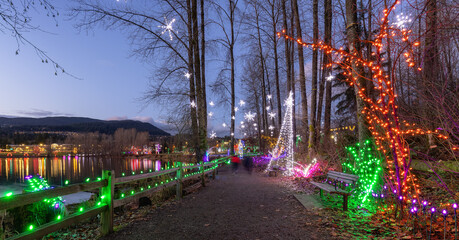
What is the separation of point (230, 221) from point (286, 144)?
13.2 meters

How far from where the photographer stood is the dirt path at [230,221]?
4.81 metres

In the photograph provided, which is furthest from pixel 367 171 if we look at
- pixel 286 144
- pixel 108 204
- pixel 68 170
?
pixel 68 170

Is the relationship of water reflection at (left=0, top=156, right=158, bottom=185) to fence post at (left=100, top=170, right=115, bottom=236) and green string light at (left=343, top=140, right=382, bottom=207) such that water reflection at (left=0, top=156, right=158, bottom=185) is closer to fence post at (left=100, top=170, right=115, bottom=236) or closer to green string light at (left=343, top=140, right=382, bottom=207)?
fence post at (left=100, top=170, right=115, bottom=236)

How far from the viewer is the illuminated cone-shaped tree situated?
15192 mm

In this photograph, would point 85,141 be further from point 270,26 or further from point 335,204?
point 335,204

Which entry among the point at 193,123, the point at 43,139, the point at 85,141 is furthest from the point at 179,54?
the point at 43,139

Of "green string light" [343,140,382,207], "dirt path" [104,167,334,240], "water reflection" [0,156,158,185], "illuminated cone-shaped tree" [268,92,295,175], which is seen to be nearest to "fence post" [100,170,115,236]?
"dirt path" [104,167,334,240]

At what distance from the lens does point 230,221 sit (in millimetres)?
5691

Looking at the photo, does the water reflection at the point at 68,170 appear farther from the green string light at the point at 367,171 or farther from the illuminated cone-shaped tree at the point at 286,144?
the green string light at the point at 367,171

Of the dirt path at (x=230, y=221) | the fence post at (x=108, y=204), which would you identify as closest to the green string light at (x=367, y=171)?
the dirt path at (x=230, y=221)

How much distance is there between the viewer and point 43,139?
150m

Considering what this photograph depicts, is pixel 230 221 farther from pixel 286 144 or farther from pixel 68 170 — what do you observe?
pixel 68 170

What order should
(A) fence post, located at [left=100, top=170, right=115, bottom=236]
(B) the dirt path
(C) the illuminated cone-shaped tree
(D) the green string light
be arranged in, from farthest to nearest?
(C) the illuminated cone-shaped tree → (D) the green string light → (A) fence post, located at [left=100, top=170, right=115, bottom=236] → (B) the dirt path

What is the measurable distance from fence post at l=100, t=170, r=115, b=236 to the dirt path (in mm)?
184
